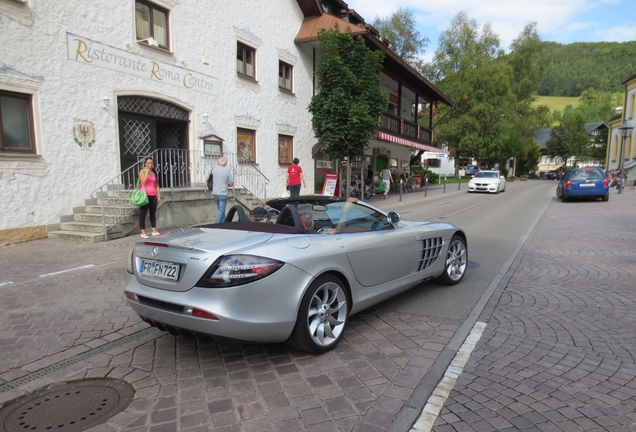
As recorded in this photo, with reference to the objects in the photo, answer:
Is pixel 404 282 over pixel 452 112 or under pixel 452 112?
under

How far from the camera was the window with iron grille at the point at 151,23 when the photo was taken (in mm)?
11055

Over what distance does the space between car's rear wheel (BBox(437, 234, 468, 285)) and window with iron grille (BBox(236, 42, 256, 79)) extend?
11429mm

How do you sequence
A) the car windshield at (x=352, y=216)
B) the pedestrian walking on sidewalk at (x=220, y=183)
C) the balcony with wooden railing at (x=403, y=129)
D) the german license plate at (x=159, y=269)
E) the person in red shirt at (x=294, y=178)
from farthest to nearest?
the balcony with wooden railing at (x=403, y=129) → the person in red shirt at (x=294, y=178) → the pedestrian walking on sidewalk at (x=220, y=183) → the car windshield at (x=352, y=216) → the german license plate at (x=159, y=269)

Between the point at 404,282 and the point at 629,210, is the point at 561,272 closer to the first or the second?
the point at 404,282

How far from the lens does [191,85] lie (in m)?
12.5

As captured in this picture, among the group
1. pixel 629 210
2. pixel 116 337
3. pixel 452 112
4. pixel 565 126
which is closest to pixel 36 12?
pixel 116 337

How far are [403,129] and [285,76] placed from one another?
32.7 feet

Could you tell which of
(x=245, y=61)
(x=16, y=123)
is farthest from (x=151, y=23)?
(x=16, y=123)

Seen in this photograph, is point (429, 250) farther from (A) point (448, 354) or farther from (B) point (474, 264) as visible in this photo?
(B) point (474, 264)

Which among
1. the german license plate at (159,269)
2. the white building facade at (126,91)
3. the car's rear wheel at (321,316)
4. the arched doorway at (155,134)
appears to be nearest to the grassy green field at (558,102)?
the white building facade at (126,91)

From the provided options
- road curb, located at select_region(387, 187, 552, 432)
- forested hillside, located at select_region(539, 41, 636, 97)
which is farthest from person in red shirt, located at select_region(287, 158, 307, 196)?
forested hillside, located at select_region(539, 41, 636, 97)

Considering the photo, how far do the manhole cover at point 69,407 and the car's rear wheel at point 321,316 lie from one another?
125 cm

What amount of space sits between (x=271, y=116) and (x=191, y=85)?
13.4 ft

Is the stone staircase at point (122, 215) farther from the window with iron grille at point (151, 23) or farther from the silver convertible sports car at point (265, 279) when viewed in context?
the silver convertible sports car at point (265, 279)
